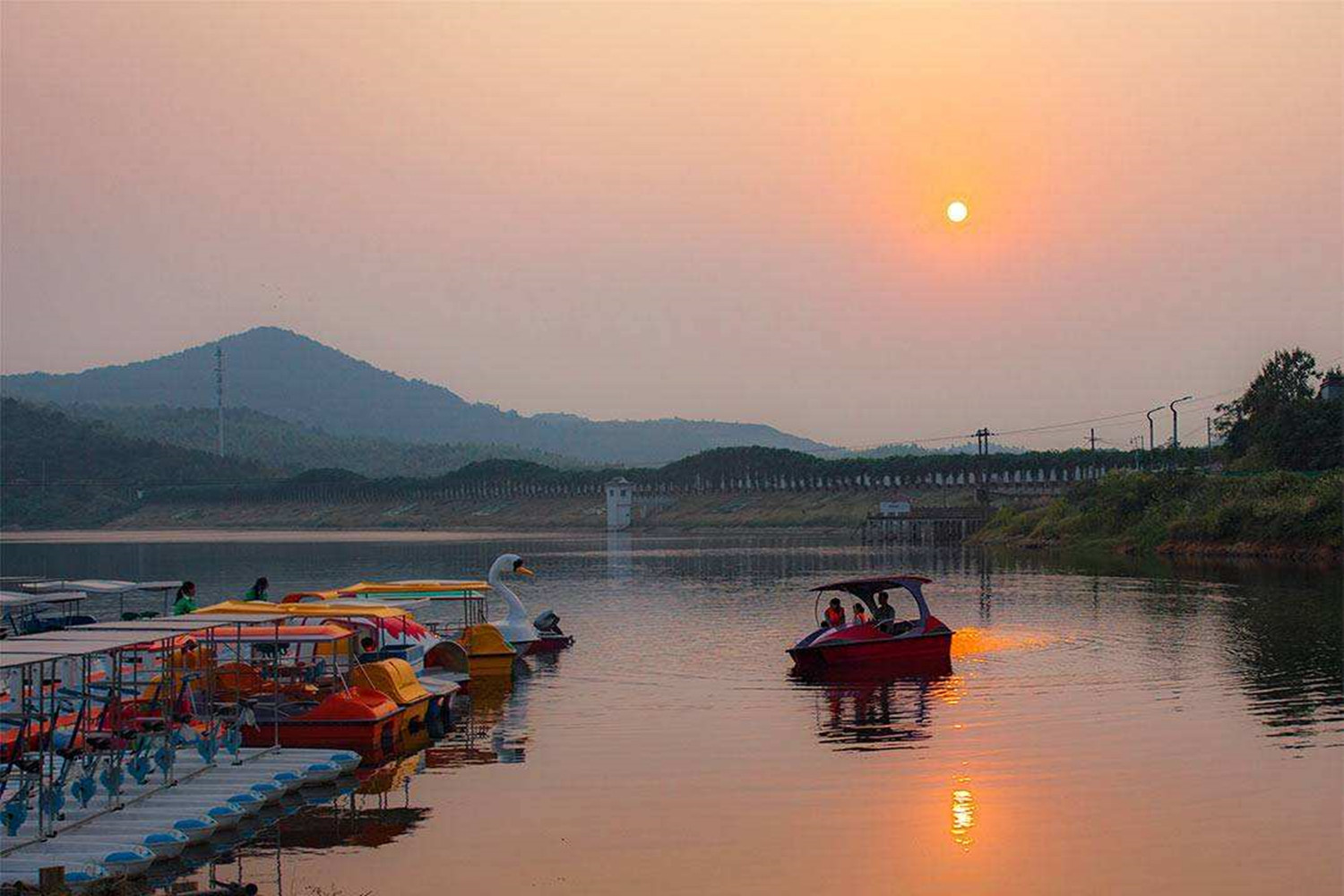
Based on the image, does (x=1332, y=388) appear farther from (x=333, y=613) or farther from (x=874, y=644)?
(x=333, y=613)

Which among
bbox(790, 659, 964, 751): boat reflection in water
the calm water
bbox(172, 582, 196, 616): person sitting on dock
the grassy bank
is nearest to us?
the calm water

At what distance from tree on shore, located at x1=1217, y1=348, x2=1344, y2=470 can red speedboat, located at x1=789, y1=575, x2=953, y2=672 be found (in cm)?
7165

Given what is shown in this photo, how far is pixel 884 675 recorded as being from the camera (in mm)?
42594

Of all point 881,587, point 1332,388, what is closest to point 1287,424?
point 1332,388

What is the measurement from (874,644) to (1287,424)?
8036 cm

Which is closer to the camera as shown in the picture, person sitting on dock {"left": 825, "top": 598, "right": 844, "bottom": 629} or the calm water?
the calm water

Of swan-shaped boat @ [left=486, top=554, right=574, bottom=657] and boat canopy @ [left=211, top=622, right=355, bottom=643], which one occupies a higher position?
boat canopy @ [left=211, top=622, right=355, bottom=643]

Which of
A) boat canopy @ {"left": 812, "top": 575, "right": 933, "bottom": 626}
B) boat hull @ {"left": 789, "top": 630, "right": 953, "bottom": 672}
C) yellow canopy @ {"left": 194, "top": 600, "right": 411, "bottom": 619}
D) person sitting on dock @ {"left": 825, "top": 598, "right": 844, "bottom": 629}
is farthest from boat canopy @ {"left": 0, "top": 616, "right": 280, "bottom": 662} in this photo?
boat canopy @ {"left": 812, "top": 575, "right": 933, "bottom": 626}

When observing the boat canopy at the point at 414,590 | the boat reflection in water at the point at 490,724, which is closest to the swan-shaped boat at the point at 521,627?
the boat canopy at the point at 414,590

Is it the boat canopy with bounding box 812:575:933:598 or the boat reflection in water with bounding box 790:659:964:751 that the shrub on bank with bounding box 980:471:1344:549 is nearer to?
the boat canopy with bounding box 812:575:933:598

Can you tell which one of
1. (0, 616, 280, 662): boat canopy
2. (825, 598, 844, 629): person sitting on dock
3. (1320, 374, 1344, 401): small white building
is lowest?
(825, 598, 844, 629): person sitting on dock

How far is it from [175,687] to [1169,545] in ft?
277

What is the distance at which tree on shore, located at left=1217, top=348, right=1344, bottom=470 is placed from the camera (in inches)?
4269

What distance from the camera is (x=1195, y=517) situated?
103 meters
